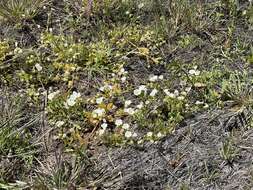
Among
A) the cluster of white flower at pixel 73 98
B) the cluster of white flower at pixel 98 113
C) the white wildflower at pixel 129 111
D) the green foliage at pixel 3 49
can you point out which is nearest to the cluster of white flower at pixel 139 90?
the white wildflower at pixel 129 111

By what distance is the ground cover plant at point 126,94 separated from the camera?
3.15m

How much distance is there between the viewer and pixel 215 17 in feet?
14.0

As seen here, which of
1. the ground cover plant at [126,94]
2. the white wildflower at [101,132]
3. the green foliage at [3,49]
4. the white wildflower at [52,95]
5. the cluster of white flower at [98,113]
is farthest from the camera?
the green foliage at [3,49]

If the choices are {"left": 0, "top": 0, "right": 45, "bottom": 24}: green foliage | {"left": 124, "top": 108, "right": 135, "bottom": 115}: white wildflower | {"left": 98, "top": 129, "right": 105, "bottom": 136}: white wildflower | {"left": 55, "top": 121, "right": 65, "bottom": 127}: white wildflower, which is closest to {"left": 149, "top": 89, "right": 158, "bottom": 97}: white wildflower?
{"left": 124, "top": 108, "right": 135, "bottom": 115}: white wildflower

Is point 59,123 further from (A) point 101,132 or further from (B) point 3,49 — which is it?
(B) point 3,49

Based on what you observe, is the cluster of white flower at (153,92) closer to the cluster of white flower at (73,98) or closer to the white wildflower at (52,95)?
the cluster of white flower at (73,98)

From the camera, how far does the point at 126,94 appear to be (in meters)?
3.70

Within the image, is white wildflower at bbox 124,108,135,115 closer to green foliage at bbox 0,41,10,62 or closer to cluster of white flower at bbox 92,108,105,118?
cluster of white flower at bbox 92,108,105,118

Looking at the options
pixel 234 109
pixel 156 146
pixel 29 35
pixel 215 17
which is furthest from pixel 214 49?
pixel 29 35

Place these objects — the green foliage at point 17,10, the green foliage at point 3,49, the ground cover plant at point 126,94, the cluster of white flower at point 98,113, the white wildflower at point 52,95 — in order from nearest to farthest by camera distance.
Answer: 1. the ground cover plant at point 126,94
2. the cluster of white flower at point 98,113
3. the white wildflower at point 52,95
4. the green foliage at point 3,49
5. the green foliage at point 17,10

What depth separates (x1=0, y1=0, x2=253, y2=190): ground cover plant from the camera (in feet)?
10.3

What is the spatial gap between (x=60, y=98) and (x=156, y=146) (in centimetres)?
81

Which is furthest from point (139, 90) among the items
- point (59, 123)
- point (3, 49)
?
point (3, 49)

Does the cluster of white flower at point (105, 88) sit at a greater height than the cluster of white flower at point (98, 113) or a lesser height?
greater
